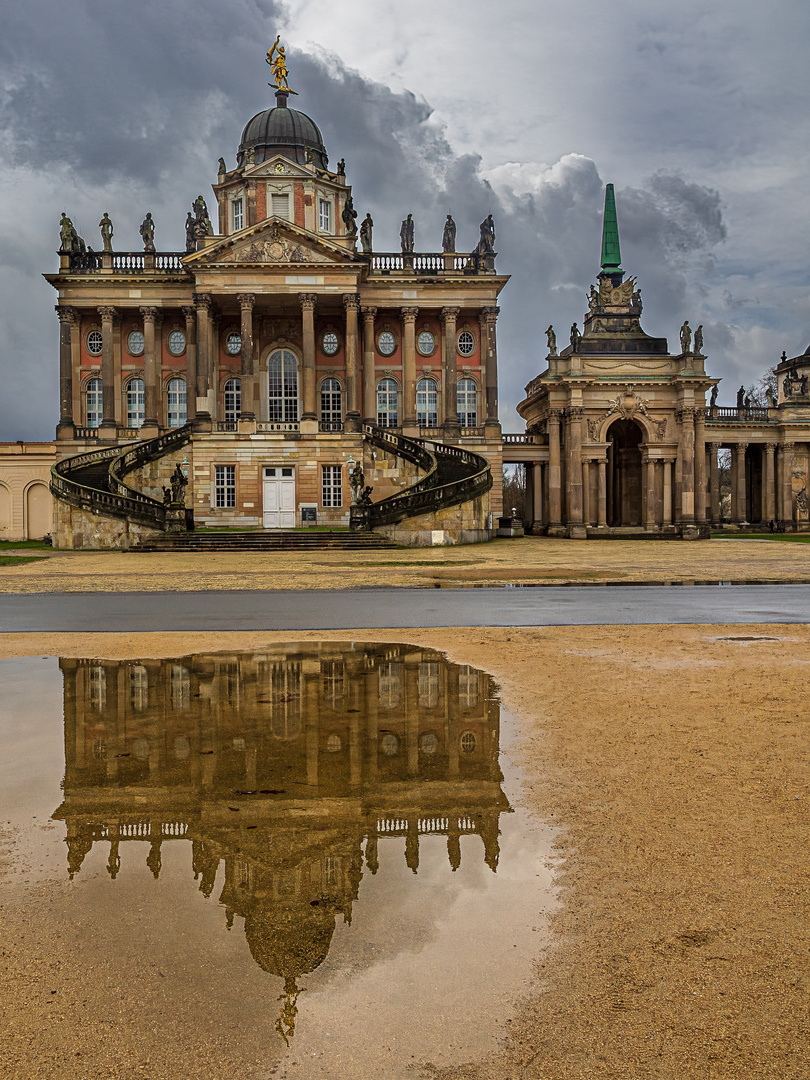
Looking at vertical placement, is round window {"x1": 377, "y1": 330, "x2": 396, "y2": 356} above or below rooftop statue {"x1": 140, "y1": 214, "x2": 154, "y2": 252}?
below

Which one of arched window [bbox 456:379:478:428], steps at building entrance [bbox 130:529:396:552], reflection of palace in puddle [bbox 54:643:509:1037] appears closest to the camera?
reflection of palace in puddle [bbox 54:643:509:1037]

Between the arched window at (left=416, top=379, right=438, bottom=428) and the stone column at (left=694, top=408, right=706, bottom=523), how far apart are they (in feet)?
62.1

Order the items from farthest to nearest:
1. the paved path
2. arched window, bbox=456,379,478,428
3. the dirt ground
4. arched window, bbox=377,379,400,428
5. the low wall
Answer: arched window, bbox=456,379,478,428 < arched window, bbox=377,379,400,428 < the low wall < the paved path < the dirt ground

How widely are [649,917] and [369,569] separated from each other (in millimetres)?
23926

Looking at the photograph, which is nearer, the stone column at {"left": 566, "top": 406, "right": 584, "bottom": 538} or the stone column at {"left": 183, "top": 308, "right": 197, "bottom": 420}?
the stone column at {"left": 183, "top": 308, "right": 197, "bottom": 420}

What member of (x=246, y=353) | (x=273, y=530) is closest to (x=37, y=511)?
(x=246, y=353)

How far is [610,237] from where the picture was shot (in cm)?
8394

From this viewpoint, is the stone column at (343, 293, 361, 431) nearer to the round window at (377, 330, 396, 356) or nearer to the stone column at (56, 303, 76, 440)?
the round window at (377, 330, 396, 356)

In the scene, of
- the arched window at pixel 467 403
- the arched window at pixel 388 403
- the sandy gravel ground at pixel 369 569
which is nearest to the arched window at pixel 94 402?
the arched window at pixel 388 403

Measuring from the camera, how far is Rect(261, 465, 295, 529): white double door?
169 ft

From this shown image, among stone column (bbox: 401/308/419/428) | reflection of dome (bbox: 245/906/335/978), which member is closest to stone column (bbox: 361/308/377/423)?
stone column (bbox: 401/308/419/428)

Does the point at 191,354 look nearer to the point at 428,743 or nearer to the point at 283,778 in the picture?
the point at 428,743

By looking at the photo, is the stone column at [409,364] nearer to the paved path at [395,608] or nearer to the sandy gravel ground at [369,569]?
the sandy gravel ground at [369,569]

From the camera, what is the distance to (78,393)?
5906 centimetres
